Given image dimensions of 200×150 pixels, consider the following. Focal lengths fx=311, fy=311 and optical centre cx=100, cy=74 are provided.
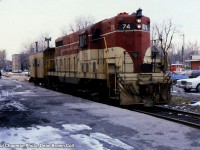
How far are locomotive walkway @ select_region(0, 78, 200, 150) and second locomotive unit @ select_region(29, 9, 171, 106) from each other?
2082 millimetres

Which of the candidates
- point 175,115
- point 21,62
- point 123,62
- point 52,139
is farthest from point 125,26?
point 21,62

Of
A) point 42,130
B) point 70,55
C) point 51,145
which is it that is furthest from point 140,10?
point 51,145

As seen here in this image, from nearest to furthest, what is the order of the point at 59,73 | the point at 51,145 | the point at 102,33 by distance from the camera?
the point at 51,145 < the point at 102,33 < the point at 59,73

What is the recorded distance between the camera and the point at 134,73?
42.9 ft

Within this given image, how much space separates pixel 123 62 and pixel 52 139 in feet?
23.4

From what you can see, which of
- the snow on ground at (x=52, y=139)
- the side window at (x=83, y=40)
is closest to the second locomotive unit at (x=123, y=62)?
the side window at (x=83, y=40)

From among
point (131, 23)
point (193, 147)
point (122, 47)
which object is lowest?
point (193, 147)

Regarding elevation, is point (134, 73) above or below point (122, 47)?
below

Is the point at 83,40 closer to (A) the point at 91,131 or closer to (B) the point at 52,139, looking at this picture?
(A) the point at 91,131

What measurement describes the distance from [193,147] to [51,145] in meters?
3.01

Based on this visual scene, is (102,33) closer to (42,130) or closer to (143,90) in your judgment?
(143,90)

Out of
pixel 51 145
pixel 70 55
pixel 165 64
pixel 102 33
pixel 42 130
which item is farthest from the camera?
pixel 70 55

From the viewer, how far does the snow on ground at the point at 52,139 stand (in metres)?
6.50

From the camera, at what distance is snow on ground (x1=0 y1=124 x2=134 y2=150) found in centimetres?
650
